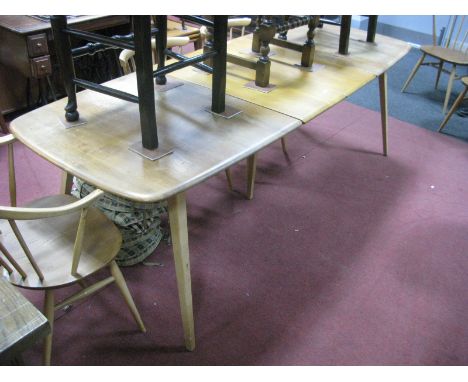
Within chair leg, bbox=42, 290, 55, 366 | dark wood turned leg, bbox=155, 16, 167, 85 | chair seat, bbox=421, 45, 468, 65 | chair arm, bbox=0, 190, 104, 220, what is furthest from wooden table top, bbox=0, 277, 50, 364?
chair seat, bbox=421, 45, 468, 65

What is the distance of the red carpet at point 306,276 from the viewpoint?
1438 millimetres

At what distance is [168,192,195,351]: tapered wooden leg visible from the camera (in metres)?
1.06

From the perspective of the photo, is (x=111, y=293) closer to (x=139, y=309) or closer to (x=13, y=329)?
(x=139, y=309)

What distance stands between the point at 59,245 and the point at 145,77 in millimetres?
607

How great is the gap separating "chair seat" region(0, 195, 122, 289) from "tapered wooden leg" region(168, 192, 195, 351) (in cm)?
22

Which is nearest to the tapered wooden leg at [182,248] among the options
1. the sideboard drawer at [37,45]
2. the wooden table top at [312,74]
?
A: the wooden table top at [312,74]

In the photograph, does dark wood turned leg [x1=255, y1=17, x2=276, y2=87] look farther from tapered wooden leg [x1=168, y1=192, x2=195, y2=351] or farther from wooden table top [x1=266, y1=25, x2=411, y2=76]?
tapered wooden leg [x1=168, y1=192, x2=195, y2=351]

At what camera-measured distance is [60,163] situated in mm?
1031

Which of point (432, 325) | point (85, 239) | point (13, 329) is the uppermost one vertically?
point (13, 329)

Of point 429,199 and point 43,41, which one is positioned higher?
point 43,41

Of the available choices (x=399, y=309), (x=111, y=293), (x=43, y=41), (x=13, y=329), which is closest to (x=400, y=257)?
(x=399, y=309)

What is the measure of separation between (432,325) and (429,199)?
0.91m

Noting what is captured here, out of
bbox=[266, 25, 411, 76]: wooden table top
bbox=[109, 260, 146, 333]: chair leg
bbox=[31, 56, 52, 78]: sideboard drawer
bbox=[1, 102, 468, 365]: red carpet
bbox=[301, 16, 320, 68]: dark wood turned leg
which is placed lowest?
Answer: bbox=[1, 102, 468, 365]: red carpet

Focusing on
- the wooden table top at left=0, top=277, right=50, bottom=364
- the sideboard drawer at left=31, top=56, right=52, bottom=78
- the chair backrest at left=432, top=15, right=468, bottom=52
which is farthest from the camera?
the chair backrest at left=432, top=15, right=468, bottom=52
